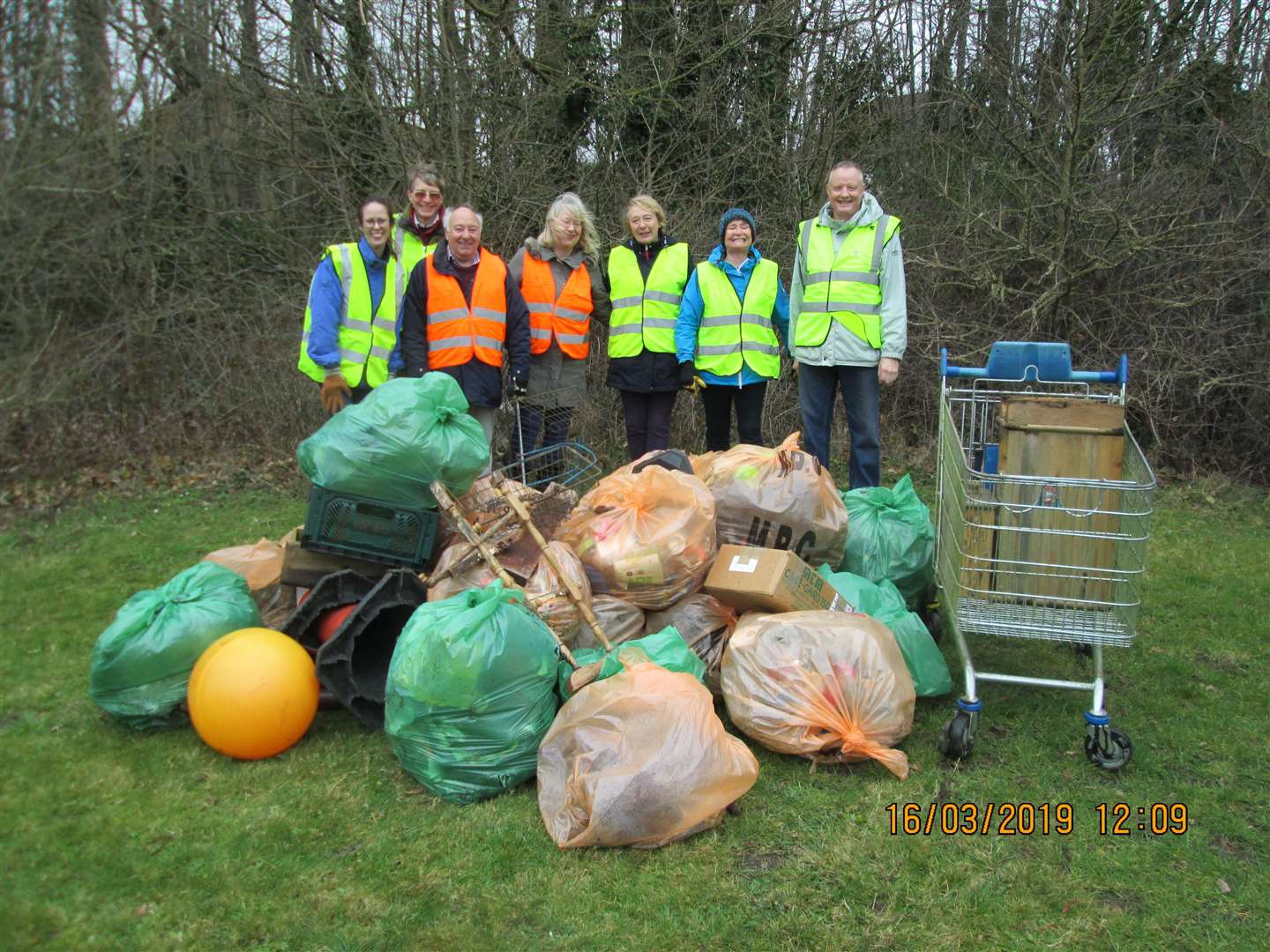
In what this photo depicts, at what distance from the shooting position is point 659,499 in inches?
150

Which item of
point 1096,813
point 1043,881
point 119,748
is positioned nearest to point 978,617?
point 1096,813

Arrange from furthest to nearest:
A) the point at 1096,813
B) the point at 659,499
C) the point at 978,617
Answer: the point at 659,499 → the point at 978,617 → the point at 1096,813

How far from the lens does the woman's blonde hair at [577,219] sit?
17.1 feet

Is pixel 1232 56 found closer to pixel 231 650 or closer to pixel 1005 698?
pixel 1005 698

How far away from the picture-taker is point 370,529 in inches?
150

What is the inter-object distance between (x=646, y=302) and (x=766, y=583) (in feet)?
7.43

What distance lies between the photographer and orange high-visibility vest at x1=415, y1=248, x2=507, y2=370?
16.0 feet

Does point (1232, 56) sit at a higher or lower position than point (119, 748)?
higher

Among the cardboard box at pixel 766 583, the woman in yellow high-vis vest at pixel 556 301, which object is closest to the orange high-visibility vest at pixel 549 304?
the woman in yellow high-vis vest at pixel 556 301

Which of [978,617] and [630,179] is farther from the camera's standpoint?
[630,179]

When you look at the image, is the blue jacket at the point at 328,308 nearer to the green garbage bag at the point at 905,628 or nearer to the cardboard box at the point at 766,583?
the cardboard box at the point at 766,583

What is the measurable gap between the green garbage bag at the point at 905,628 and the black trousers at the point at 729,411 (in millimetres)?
1484

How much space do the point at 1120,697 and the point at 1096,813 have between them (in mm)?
1047

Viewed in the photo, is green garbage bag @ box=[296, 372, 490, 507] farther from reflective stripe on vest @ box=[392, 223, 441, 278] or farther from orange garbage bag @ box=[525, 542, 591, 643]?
reflective stripe on vest @ box=[392, 223, 441, 278]
